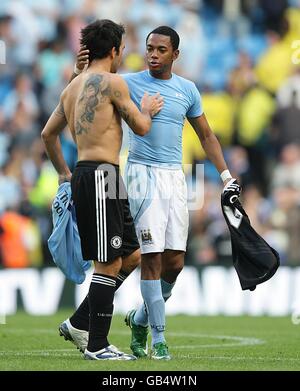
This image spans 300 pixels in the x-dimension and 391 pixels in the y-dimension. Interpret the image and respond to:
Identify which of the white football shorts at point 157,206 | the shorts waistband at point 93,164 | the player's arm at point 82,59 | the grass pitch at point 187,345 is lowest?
the grass pitch at point 187,345

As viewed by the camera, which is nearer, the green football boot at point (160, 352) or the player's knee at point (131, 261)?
the green football boot at point (160, 352)

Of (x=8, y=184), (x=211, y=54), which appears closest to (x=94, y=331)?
(x=8, y=184)

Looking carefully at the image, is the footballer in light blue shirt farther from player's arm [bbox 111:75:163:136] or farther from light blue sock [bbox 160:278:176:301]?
player's arm [bbox 111:75:163:136]

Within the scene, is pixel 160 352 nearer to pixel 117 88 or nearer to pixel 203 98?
pixel 117 88

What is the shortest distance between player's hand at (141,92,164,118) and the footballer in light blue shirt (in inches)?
7.9

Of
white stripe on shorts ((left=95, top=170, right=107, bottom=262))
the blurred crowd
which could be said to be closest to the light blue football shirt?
white stripe on shorts ((left=95, top=170, right=107, bottom=262))

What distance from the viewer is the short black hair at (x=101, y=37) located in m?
8.05

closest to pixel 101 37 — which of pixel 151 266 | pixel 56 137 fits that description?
pixel 56 137

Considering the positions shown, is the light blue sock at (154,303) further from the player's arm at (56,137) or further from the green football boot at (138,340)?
the player's arm at (56,137)

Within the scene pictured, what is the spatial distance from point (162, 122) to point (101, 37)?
2.99 ft

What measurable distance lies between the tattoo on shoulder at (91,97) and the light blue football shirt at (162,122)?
572mm

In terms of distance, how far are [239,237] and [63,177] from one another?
1546 millimetres

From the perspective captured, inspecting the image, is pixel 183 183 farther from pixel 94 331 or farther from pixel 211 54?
pixel 211 54

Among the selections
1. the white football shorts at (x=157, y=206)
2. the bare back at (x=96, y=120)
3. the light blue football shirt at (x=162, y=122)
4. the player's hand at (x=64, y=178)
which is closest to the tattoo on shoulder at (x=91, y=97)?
the bare back at (x=96, y=120)
